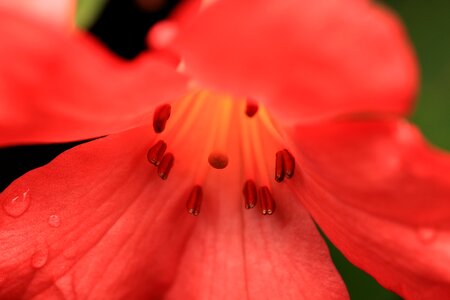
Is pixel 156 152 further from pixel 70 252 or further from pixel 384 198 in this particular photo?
pixel 384 198

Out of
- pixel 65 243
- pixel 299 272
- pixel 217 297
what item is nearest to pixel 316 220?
pixel 299 272

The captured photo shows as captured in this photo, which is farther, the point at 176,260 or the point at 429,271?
the point at 176,260

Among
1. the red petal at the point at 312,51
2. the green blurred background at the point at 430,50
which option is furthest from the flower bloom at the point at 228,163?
the green blurred background at the point at 430,50

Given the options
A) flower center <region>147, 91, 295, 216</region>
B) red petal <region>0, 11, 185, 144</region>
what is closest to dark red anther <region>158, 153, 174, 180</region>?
flower center <region>147, 91, 295, 216</region>

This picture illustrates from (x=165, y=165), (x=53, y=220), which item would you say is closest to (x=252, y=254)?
(x=165, y=165)

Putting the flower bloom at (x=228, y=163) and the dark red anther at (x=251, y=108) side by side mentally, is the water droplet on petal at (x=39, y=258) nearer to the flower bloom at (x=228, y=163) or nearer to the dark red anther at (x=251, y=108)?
the flower bloom at (x=228, y=163)

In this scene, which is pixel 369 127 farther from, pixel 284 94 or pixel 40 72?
pixel 40 72

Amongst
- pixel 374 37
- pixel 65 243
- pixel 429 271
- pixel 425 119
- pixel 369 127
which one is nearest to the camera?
pixel 374 37

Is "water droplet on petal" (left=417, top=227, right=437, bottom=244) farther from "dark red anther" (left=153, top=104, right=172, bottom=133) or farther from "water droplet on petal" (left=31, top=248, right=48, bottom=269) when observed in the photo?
"water droplet on petal" (left=31, top=248, right=48, bottom=269)
